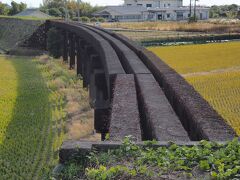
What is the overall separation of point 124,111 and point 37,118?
9.06m

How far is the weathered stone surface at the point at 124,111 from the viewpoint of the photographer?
5491 mm

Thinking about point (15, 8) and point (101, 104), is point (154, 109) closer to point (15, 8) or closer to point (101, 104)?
point (101, 104)

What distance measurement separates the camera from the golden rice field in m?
15.1

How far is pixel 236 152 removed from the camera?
4371 millimetres

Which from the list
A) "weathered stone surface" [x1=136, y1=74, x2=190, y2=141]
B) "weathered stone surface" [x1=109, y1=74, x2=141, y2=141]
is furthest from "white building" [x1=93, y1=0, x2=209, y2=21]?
"weathered stone surface" [x1=136, y1=74, x2=190, y2=141]

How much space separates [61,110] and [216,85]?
7294 millimetres

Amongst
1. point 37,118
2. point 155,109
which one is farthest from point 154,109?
point 37,118

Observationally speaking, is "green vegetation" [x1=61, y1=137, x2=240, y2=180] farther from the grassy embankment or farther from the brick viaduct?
the grassy embankment

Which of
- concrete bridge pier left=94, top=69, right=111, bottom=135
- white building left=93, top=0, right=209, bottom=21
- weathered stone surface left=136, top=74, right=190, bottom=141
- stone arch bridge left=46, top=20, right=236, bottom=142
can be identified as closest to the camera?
weathered stone surface left=136, top=74, right=190, bottom=141

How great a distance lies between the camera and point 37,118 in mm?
15086

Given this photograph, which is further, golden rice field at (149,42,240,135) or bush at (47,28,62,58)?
bush at (47,28,62,58)

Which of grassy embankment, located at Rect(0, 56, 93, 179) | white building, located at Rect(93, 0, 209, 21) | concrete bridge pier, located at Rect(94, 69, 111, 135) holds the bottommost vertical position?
grassy embankment, located at Rect(0, 56, 93, 179)

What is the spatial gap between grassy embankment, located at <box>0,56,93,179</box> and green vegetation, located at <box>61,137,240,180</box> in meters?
0.86

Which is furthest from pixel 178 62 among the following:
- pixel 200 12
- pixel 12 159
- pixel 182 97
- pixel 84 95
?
pixel 200 12
